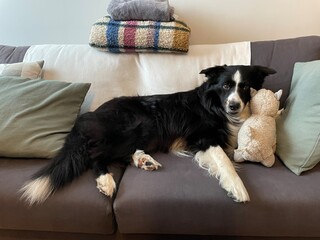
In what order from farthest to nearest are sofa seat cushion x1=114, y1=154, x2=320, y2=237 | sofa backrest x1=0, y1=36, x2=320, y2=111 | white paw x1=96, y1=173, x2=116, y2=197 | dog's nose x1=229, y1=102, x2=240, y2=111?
sofa backrest x1=0, y1=36, x2=320, y2=111 < dog's nose x1=229, y1=102, x2=240, y2=111 < white paw x1=96, y1=173, x2=116, y2=197 < sofa seat cushion x1=114, y1=154, x2=320, y2=237

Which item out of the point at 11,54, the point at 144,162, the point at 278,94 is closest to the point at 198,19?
the point at 278,94

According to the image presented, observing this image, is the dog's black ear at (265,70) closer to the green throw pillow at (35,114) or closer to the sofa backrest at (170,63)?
the sofa backrest at (170,63)

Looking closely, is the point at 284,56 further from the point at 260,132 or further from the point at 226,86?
the point at 260,132

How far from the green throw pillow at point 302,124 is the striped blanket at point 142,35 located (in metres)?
0.73

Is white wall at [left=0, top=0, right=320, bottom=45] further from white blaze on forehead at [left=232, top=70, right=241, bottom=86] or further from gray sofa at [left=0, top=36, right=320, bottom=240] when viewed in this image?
gray sofa at [left=0, top=36, right=320, bottom=240]

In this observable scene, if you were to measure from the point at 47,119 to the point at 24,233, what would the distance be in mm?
594

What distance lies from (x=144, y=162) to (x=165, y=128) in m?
0.30

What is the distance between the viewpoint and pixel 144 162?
1464 millimetres

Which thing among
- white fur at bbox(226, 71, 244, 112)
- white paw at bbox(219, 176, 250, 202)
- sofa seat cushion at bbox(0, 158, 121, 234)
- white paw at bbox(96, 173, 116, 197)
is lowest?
sofa seat cushion at bbox(0, 158, 121, 234)

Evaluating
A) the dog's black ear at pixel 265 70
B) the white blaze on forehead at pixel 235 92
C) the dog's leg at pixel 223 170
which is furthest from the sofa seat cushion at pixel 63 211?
the dog's black ear at pixel 265 70

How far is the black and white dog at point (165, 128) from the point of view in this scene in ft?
4.71

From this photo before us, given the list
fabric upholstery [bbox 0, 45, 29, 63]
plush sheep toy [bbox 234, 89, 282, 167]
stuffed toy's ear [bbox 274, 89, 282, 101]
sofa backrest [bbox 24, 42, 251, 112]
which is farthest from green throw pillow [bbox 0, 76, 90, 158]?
stuffed toy's ear [bbox 274, 89, 282, 101]

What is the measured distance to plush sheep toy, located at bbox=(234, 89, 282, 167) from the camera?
4.54ft

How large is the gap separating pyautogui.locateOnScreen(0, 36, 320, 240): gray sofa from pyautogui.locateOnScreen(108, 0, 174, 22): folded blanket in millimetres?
1006
